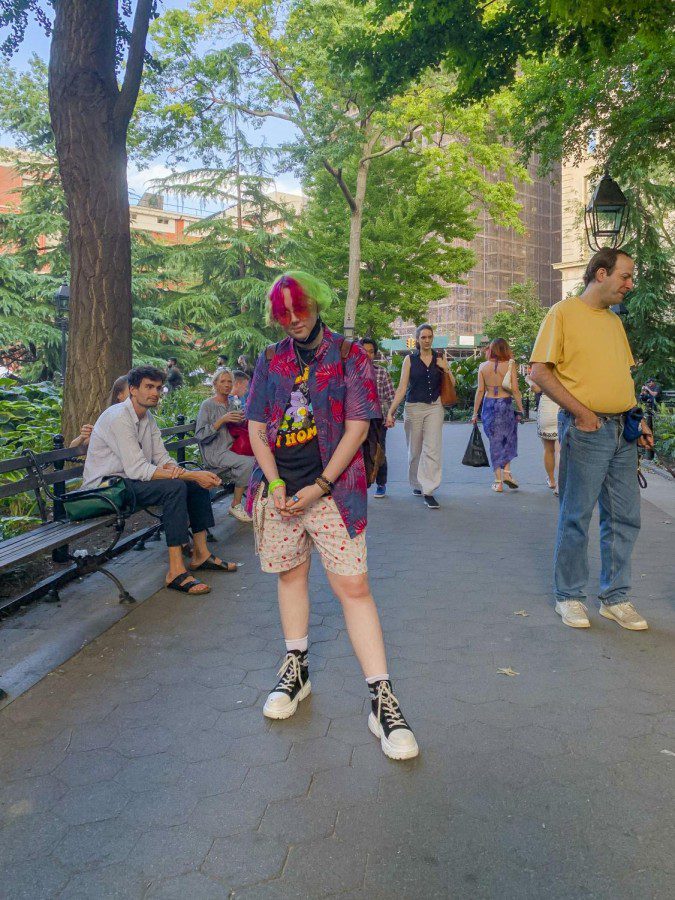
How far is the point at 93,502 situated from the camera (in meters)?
4.98

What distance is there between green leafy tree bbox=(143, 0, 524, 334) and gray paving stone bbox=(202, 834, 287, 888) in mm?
19121

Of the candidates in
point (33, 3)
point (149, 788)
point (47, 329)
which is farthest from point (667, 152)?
point (47, 329)

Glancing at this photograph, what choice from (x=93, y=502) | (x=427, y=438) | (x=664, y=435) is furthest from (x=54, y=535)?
(x=664, y=435)

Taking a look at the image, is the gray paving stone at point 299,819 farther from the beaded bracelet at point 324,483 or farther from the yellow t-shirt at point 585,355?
the yellow t-shirt at point 585,355

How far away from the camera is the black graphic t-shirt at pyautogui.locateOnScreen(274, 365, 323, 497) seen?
2.99 metres

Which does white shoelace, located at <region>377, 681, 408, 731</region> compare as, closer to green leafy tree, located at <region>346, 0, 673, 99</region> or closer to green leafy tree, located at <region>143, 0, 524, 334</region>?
green leafy tree, located at <region>346, 0, 673, 99</region>

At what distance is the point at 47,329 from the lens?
75.8ft

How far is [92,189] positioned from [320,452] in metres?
5.29

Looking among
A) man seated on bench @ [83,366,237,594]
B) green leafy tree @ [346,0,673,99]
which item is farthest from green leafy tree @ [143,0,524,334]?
man seated on bench @ [83,366,237,594]

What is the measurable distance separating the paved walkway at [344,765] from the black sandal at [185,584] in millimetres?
247

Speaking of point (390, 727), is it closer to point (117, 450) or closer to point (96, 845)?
point (96, 845)

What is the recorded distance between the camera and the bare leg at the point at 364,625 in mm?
3036

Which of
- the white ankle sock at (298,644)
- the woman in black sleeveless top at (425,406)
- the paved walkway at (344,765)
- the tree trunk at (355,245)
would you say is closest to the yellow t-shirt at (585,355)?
the paved walkway at (344,765)

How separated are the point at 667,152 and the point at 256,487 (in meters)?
12.1
